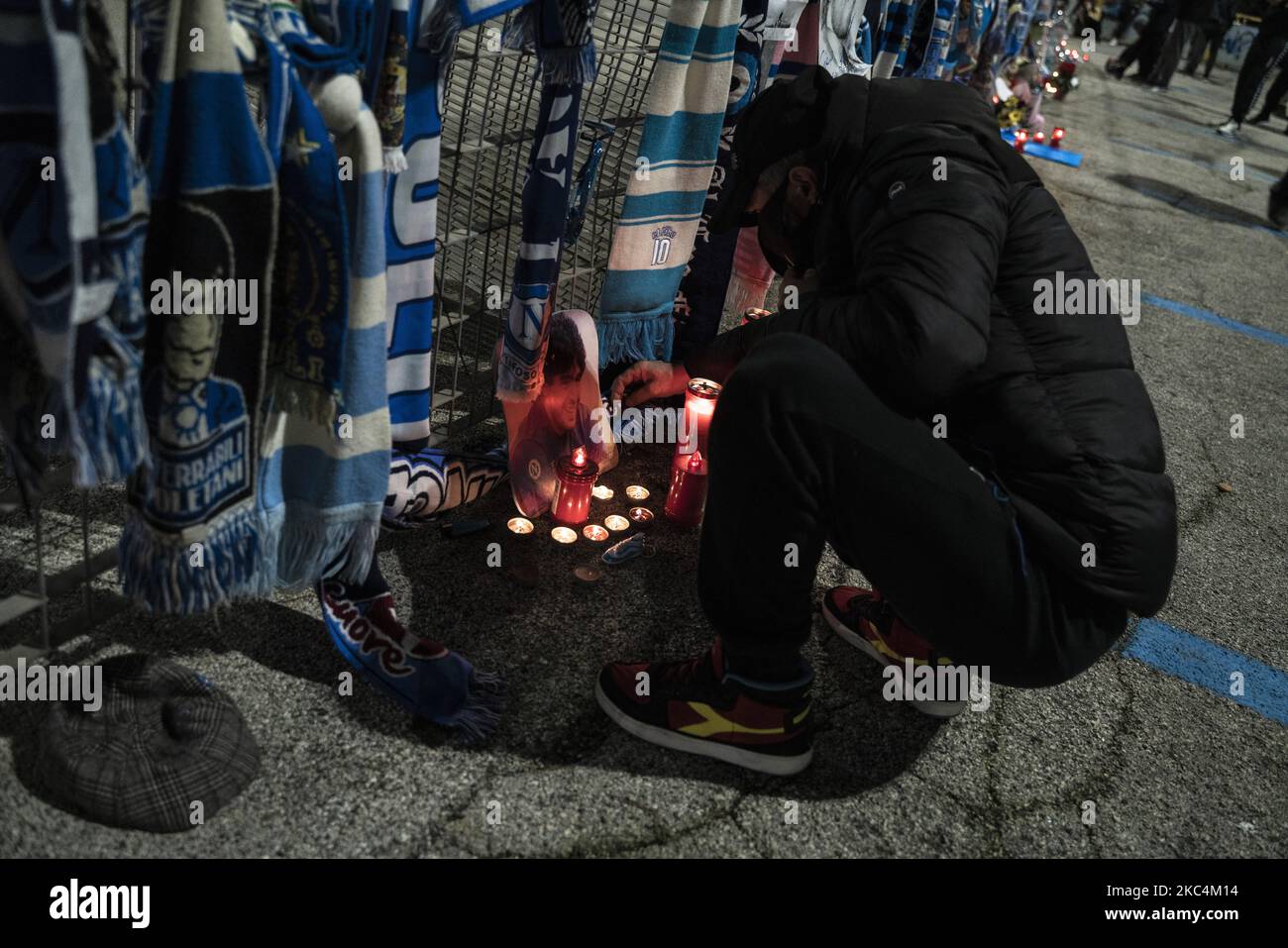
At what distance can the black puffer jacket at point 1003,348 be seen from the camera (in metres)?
1.75

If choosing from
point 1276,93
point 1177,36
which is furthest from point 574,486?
point 1177,36

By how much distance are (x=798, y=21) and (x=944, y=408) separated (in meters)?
1.75

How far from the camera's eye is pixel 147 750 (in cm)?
172

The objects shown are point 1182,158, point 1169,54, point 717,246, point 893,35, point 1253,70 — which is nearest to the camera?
point 717,246

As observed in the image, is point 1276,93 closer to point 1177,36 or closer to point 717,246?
point 1177,36

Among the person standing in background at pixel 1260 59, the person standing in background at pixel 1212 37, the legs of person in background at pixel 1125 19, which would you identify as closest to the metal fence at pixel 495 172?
the person standing in background at pixel 1260 59

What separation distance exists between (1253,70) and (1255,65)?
127 millimetres

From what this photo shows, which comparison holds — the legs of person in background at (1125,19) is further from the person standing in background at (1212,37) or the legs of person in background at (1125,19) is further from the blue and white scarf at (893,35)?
the blue and white scarf at (893,35)

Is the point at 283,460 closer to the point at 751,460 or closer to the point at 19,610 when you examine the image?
the point at 19,610

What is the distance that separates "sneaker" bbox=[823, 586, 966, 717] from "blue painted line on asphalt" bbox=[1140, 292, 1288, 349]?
4.05 meters

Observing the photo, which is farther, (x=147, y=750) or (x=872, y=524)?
(x=872, y=524)

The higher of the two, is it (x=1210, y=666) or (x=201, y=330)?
(x=201, y=330)

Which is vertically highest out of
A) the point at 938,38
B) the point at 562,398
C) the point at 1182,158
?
the point at 938,38
